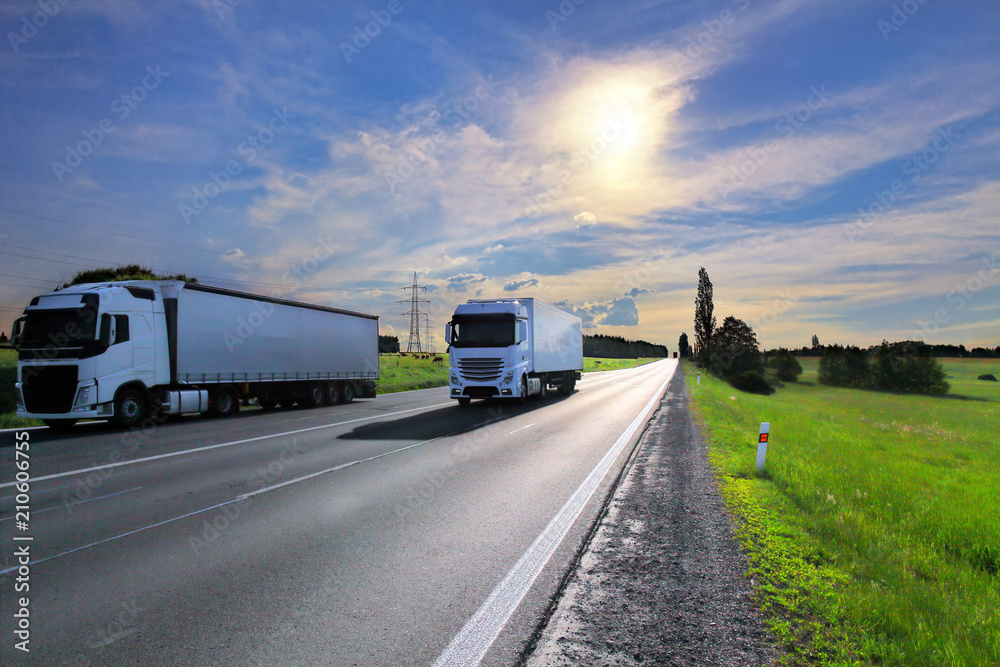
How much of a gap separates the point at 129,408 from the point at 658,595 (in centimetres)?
1629

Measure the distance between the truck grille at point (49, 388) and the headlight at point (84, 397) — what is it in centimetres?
13

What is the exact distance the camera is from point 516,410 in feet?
66.6

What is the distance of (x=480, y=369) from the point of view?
20844 mm

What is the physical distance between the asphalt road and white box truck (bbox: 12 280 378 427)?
373cm

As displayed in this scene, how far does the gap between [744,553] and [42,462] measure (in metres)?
12.0

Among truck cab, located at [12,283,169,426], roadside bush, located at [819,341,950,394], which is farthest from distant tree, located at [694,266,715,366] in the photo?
truck cab, located at [12,283,169,426]

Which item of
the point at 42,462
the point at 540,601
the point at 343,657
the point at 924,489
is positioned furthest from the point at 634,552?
the point at 42,462

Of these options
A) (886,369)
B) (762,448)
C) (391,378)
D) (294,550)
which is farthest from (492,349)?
(886,369)

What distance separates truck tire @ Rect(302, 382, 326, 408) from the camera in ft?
76.9

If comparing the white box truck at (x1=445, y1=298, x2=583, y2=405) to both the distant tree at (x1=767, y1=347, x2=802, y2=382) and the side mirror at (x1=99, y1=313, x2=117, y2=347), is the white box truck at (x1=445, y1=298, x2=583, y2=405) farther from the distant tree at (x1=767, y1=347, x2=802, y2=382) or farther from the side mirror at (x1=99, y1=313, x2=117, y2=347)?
the distant tree at (x1=767, y1=347, x2=802, y2=382)

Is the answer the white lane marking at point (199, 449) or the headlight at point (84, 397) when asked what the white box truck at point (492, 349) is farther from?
the headlight at point (84, 397)

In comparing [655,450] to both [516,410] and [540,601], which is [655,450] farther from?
[516,410]

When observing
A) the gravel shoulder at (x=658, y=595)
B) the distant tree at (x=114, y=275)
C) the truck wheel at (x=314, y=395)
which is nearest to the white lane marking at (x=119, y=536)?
the gravel shoulder at (x=658, y=595)

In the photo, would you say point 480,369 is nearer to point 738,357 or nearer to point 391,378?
point 391,378
